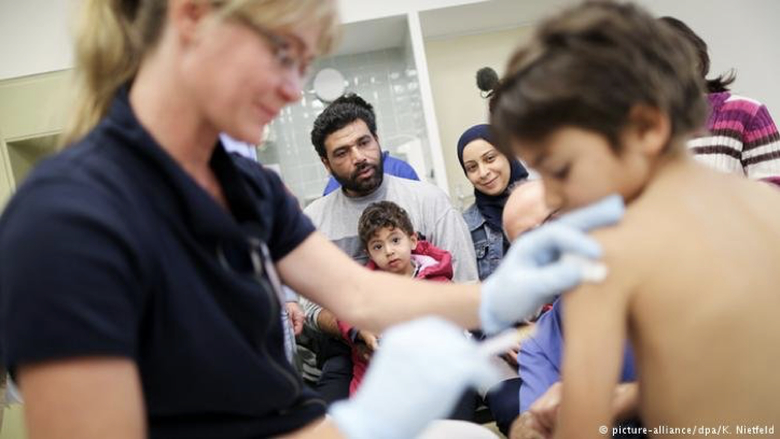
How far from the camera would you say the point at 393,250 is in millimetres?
2229

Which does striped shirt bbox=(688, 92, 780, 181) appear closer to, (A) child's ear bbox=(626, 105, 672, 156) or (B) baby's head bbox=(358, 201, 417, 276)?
(B) baby's head bbox=(358, 201, 417, 276)

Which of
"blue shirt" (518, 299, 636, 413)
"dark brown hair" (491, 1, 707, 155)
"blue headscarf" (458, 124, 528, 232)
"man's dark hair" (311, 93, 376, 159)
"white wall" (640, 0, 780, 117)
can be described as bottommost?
"blue shirt" (518, 299, 636, 413)

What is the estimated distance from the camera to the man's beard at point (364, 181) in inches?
97.3

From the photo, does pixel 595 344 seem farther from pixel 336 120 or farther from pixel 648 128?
pixel 336 120

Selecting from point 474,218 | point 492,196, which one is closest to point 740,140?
point 492,196

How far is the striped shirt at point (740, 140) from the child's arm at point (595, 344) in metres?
1.32

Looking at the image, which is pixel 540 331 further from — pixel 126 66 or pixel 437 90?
pixel 437 90

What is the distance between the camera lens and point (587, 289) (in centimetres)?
76

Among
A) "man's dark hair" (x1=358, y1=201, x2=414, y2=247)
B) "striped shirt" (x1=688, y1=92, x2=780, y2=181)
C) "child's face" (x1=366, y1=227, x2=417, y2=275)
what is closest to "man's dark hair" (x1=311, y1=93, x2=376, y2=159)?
"man's dark hair" (x1=358, y1=201, x2=414, y2=247)

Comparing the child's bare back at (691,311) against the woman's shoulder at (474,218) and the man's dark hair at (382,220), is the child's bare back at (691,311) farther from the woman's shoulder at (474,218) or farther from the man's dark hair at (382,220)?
the woman's shoulder at (474,218)

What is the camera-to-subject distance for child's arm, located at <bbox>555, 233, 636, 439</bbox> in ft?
2.47

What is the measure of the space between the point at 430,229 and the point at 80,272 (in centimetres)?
191

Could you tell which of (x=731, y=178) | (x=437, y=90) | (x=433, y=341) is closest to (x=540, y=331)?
(x=731, y=178)

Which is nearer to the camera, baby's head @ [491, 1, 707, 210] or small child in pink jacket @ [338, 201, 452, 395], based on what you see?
baby's head @ [491, 1, 707, 210]
